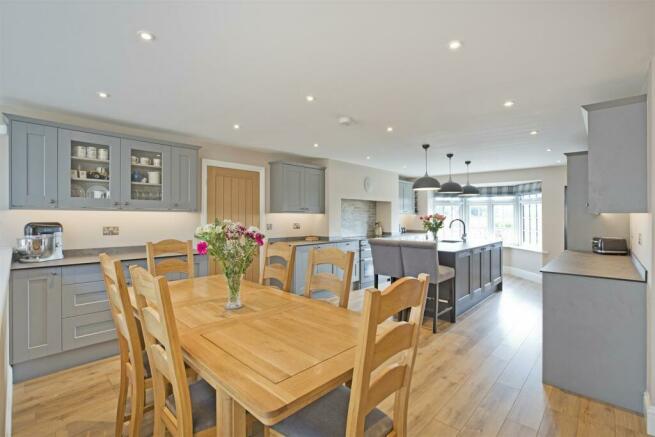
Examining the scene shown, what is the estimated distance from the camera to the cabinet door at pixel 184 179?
3842 mm

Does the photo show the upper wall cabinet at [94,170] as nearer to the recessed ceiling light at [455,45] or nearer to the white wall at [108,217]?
the white wall at [108,217]


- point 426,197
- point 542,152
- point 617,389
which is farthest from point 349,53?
point 426,197

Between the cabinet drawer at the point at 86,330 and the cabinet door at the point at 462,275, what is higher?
the cabinet door at the point at 462,275

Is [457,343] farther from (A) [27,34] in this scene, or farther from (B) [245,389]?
(A) [27,34]

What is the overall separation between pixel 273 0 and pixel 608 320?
10.0 feet

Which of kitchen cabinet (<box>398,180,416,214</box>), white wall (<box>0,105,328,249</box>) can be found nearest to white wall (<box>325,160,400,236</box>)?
kitchen cabinet (<box>398,180,416,214</box>)

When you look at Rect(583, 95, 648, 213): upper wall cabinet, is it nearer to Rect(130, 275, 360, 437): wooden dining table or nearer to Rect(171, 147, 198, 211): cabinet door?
Rect(130, 275, 360, 437): wooden dining table

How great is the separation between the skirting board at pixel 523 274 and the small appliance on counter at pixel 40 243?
25.7 ft

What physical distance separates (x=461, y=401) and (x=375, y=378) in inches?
66.0

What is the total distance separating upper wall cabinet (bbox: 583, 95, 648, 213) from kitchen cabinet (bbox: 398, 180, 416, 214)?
5253 millimetres

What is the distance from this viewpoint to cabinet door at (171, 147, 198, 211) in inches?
151

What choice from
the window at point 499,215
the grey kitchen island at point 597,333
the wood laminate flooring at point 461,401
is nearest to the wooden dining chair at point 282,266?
the wood laminate flooring at point 461,401

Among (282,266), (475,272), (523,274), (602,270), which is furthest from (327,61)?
(523,274)

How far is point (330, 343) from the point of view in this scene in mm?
1381
